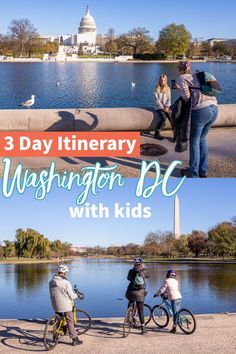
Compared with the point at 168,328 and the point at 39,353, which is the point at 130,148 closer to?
the point at 168,328

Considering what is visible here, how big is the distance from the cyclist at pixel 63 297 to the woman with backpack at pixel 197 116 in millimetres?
3084

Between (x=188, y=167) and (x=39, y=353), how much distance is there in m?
4.27

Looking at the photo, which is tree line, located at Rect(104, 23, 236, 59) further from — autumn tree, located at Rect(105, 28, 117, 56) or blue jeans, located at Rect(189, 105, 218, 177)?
blue jeans, located at Rect(189, 105, 218, 177)

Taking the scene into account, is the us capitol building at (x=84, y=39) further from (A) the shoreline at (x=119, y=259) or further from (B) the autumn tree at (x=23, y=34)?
(A) the shoreline at (x=119, y=259)

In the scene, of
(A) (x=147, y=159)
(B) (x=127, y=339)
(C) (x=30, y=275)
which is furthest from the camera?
(C) (x=30, y=275)

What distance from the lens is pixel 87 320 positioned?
827 cm

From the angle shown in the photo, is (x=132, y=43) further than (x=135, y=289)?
Yes

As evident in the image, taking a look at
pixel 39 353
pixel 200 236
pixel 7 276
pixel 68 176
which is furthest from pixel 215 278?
pixel 39 353

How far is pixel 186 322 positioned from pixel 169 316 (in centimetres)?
46

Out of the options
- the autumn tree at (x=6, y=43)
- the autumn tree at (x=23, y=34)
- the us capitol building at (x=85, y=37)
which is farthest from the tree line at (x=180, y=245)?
the us capitol building at (x=85, y=37)

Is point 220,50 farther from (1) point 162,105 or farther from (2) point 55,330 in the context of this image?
(2) point 55,330

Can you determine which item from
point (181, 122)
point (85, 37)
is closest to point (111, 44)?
point (85, 37)

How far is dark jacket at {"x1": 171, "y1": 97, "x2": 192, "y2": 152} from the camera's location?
10188mm

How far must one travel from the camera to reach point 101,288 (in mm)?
15930
